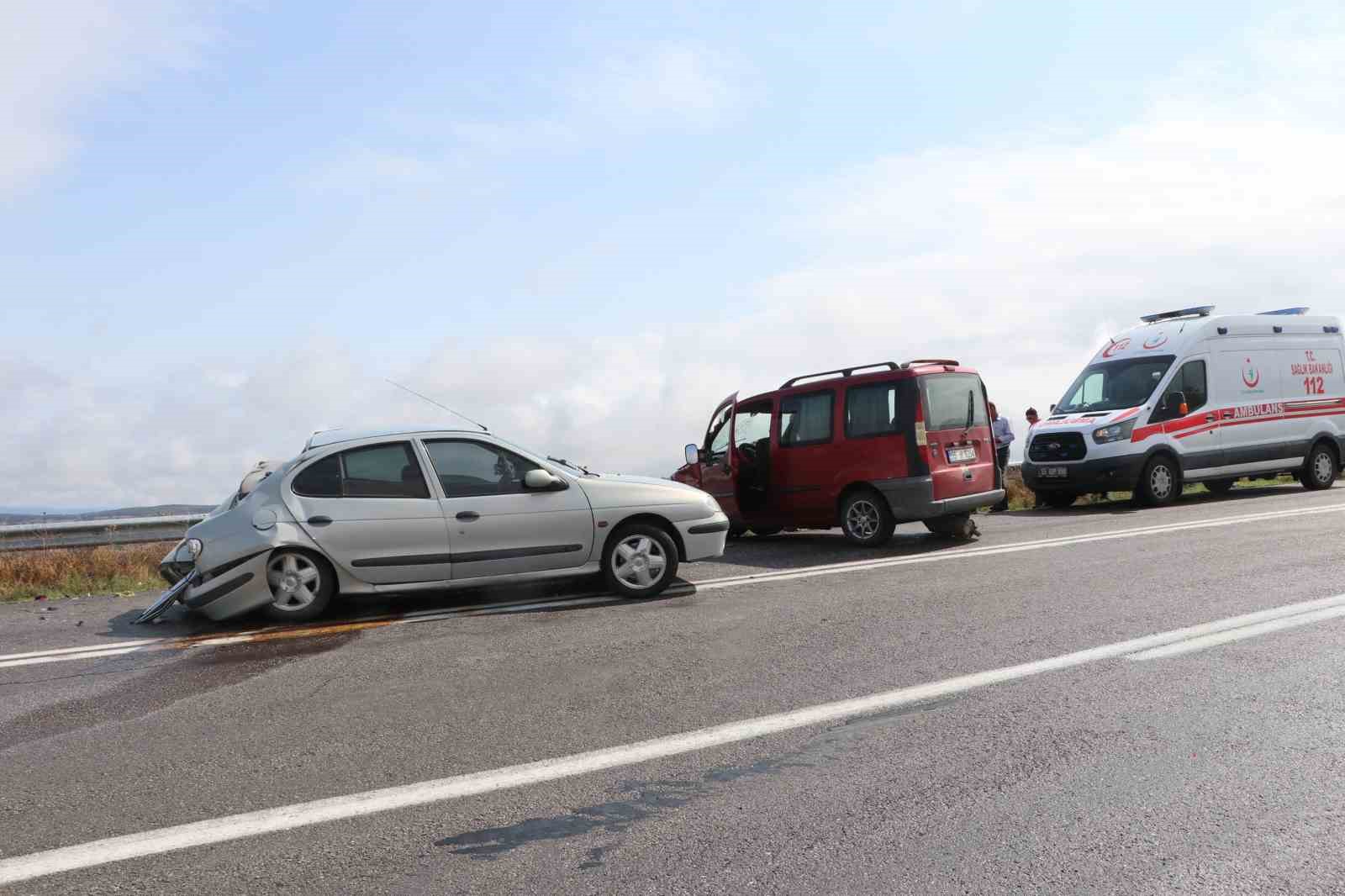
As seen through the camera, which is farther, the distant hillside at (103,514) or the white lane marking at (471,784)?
the distant hillside at (103,514)

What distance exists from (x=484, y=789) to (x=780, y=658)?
2482 mm

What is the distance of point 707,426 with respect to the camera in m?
13.6

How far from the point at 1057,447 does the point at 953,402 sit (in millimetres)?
6613

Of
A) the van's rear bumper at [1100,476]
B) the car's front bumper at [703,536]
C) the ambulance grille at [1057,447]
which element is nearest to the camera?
the car's front bumper at [703,536]

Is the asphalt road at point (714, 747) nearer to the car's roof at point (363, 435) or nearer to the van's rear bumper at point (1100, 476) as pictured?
the car's roof at point (363, 435)

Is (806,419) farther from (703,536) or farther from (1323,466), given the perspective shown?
(1323,466)

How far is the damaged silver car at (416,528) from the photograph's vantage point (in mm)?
8289

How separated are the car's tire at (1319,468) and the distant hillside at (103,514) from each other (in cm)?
1832

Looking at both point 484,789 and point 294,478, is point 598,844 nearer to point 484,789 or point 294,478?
point 484,789

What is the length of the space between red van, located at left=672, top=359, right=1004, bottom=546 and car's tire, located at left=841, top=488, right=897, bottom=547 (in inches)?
0.4

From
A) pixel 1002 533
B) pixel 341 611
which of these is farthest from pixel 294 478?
pixel 1002 533

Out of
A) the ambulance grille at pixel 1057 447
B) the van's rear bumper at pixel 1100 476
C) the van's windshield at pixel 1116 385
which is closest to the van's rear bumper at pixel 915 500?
the van's rear bumper at pixel 1100 476

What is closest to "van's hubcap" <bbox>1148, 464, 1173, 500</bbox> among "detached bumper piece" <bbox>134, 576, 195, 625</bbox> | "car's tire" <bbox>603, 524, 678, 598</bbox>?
"car's tire" <bbox>603, 524, 678, 598</bbox>

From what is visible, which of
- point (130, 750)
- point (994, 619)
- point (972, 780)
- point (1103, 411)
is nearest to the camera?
point (972, 780)
